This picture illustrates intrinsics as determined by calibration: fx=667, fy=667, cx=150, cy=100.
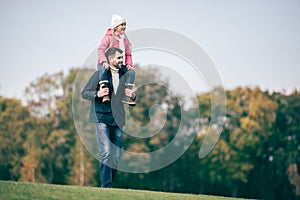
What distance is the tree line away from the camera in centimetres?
6394

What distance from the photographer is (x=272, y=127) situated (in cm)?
6538

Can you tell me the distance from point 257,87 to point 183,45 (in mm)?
52892

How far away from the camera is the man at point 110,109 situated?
14766mm

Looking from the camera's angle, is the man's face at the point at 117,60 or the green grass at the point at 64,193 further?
the man's face at the point at 117,60

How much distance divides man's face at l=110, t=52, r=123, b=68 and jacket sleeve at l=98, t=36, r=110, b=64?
234mm

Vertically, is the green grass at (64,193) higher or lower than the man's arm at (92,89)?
lower

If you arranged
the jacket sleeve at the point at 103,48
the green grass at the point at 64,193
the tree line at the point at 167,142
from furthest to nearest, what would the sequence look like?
the tree line at the point at 167,142 < the jacket sleeve at the point at 103,48 < the green grass at the point at 64,193

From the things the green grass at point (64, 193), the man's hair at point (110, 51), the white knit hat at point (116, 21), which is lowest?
the green grass at point (64, 193)

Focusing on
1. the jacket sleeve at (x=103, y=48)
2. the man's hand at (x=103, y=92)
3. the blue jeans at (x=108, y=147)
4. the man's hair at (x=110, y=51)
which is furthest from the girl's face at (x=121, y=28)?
the blue jeans at (x=108, y=147)

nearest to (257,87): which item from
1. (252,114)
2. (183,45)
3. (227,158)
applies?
(252,114)

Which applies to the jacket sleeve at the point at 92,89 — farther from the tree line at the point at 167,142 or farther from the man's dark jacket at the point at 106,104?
the tree line at the point at 167,142

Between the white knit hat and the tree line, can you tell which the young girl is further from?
the tree line

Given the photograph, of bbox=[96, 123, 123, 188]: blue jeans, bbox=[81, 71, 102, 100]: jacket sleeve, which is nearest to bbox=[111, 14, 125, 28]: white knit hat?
bbox=[81, 71, 102, 100]: jacket sleeve

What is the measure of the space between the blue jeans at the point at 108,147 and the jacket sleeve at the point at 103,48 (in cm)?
144
